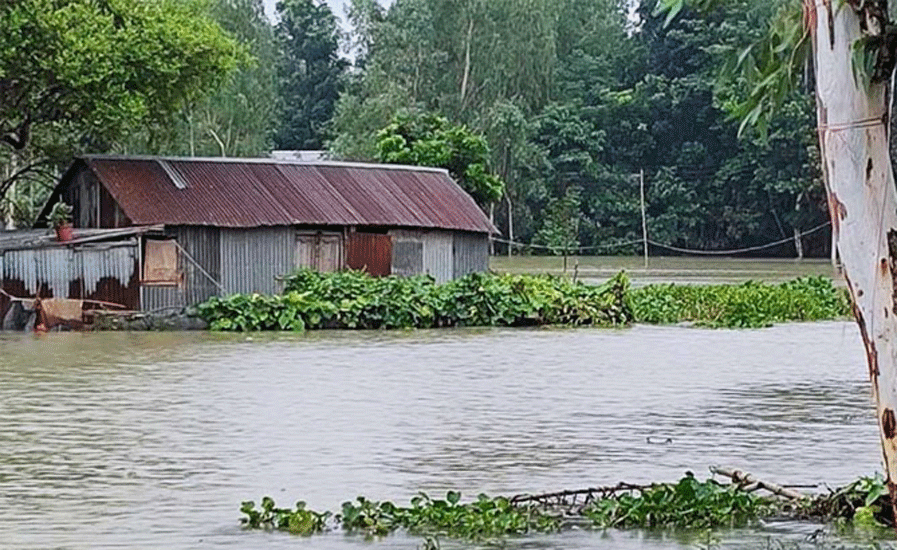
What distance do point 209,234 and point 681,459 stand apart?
19956mm

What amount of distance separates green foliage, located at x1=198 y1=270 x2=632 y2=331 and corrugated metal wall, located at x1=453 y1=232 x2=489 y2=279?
133 inches

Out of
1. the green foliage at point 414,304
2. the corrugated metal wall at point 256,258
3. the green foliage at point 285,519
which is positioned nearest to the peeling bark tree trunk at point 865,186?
the green foliage at point 285,519

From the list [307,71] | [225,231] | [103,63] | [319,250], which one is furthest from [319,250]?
[307,71]

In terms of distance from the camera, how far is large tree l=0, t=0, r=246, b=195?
100 feet

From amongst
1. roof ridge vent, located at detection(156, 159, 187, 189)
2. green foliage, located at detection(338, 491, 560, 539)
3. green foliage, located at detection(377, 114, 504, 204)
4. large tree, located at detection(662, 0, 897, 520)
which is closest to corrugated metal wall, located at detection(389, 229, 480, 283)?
roof ridge vent, located at detection(156, 159, 187, 189)

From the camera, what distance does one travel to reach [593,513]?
406 inches

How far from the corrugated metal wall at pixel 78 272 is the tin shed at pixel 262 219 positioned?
392mm

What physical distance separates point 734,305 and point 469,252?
6.71m

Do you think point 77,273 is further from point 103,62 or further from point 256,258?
point 103,62

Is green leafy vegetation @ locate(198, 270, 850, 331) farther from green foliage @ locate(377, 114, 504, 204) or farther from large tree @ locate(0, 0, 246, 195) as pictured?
green foliage @ locate(377, 114, 504, 204)

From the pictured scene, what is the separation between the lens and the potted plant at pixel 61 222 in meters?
30.2

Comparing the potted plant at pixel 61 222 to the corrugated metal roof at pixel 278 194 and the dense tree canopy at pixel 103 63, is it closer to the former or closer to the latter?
the corrugated metal roof at pixel 278 194

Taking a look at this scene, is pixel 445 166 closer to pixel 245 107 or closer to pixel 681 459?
pixel 245 107

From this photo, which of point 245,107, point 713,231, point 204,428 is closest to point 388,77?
point 245,107
